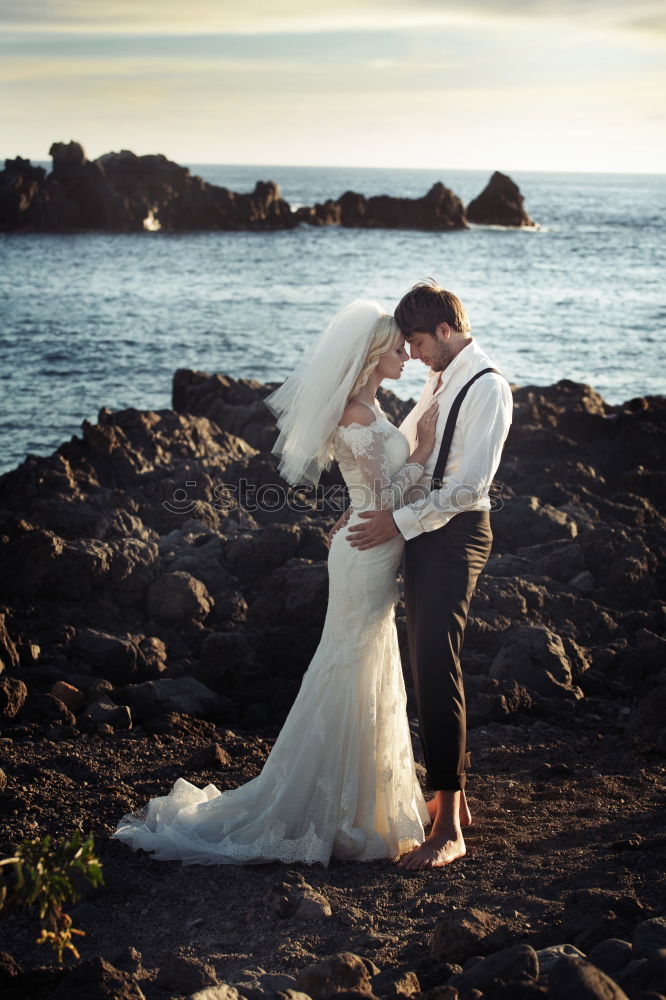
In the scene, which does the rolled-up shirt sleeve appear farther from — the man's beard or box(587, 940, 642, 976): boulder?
box(587, 940, 642, 976): boulder

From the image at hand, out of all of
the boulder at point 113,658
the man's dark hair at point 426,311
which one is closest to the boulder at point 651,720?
the man's dark hair at point 426,311

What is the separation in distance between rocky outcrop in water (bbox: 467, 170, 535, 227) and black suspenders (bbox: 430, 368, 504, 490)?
87.9m

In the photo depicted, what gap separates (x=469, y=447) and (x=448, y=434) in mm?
160

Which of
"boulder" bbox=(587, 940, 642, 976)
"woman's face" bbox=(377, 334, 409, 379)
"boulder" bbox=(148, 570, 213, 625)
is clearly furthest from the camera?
"boulder" bbox=(148, 570, 213, 625)

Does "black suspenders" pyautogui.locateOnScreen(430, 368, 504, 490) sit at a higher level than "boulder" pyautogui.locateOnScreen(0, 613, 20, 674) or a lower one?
higher

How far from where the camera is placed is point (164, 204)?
83.7 meters

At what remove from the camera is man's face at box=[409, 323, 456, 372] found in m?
4.82

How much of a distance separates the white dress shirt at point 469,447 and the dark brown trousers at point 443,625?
0.12m

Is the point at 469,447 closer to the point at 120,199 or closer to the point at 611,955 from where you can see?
the point at 611,955

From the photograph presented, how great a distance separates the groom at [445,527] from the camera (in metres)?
4.74

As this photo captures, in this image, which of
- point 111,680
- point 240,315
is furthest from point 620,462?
point 240,315

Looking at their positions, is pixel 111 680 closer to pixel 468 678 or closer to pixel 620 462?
pixel 468 678


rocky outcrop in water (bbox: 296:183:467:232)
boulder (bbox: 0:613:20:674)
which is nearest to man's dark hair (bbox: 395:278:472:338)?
boulder (bbox: 0:613:20:674)

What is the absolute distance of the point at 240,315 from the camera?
1500 inches
